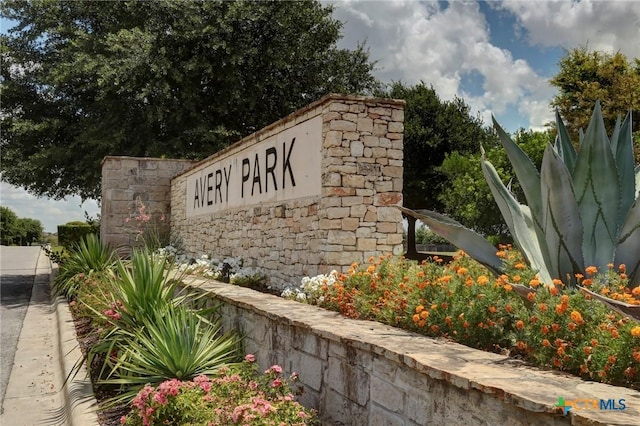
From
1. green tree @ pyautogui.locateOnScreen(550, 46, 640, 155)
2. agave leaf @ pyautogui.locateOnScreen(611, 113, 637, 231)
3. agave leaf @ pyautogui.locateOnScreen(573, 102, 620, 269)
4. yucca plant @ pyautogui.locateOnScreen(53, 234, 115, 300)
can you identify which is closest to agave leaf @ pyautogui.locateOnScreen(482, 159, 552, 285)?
agave leaf @ pyautogui.locateOnScreen(573, 102, 620, 269)

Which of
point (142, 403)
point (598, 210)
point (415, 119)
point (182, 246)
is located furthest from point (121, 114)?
point (598, 210)

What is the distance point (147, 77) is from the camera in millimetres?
16812

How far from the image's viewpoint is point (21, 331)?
970 cm

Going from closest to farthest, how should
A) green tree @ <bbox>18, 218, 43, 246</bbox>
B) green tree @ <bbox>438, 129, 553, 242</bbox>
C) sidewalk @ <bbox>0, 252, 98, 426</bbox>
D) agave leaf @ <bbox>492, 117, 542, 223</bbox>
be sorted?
1. agave leaf @ <bbox>492, 117, 542, 223</bbox>
2. sidewalk @ <bbox>0, 252, 98, 426</bbox>
3. green tree @ <bbox>438, 129, 553, 242</bbox>
4. green tree @ <bbox>18, 218, 43, 246</bbox>

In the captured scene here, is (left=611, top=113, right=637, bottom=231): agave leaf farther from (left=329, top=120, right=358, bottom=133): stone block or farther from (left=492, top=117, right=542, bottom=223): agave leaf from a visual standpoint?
(left=329, top=120, right=358, bottom=133): stone block

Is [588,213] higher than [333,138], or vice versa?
[333,138]

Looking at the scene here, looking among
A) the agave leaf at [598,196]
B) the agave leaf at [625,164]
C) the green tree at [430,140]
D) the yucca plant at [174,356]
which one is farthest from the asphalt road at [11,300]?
the green tree at [430,140]

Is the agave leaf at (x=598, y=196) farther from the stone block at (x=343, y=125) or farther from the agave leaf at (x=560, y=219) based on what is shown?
the stone block at (x=343, y=125)

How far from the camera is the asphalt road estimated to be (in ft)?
25.9

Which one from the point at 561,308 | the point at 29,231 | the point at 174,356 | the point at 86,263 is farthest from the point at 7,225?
the point at 561,308

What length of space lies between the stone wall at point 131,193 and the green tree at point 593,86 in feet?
42.2

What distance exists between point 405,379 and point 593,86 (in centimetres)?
1976

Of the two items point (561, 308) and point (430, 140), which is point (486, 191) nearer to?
point (430, 140)

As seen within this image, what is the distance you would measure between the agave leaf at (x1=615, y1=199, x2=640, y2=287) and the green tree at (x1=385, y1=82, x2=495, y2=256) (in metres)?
17.7
